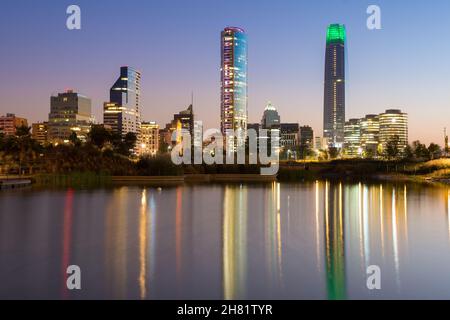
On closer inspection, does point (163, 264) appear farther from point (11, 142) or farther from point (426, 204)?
point (11, 142)

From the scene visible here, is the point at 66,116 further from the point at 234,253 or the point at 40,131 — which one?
the point at 234,253

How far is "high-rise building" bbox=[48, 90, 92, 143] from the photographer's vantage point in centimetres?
17500

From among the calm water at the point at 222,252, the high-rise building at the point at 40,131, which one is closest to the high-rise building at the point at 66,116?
the high-rise building at the point at 40,131

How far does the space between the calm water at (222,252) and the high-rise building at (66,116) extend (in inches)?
6356

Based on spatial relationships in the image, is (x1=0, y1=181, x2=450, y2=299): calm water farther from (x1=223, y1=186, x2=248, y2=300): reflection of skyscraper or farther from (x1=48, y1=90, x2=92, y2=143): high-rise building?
(x1=48, y1=90, x2=92, y2=143): high-rise building

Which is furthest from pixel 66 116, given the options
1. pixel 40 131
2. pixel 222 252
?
pixel 222 252

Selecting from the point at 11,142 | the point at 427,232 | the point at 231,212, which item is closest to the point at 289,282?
the point at 427,232

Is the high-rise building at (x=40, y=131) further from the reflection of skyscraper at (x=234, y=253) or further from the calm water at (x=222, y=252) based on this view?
the reflection of skyscraper at (x=234, y=253)

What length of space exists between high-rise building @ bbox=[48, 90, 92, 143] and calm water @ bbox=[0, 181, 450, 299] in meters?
161

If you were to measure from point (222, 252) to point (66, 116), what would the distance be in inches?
7010

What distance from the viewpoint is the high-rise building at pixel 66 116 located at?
17500 centimetres

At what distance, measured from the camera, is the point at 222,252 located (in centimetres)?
1162

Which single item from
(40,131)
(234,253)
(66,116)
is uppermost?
(66,116)
